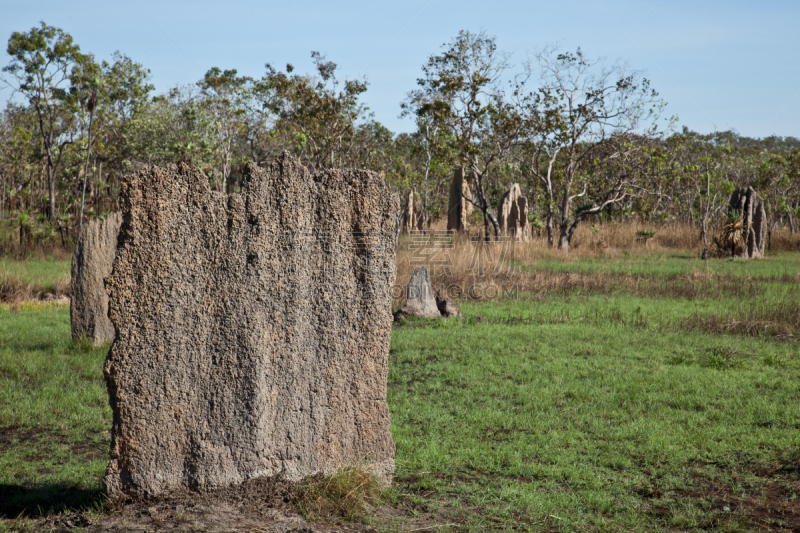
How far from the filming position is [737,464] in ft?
13.8

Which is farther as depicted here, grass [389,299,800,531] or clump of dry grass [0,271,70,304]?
clump of dry grass [0,271,70,304]

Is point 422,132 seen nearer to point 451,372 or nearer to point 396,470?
point 451,372

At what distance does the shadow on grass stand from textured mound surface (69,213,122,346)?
3.37 m

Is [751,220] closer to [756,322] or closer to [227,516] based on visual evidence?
[756,322]

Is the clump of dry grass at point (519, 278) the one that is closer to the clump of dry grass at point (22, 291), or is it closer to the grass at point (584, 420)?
the grass at point (584, 420)

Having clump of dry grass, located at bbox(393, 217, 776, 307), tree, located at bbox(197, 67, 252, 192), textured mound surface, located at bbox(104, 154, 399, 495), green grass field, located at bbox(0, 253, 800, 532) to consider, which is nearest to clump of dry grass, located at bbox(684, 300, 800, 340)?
green grass field, located at bbox(0, 253, 800, 532)

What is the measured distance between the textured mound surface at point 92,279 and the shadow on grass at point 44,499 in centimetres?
337

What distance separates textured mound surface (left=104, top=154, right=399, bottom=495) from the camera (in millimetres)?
3133

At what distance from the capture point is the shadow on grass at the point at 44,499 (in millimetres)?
3317

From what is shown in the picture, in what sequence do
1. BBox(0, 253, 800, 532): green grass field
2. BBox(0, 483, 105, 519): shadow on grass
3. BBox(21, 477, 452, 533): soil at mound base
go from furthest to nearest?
BBox(0, 253, 800, 532): green grass field, BBox(0, 483, 105, 519): shadow on grass, BBox(21, 477, 452, 533): soil at mound base

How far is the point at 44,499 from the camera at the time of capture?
353cm

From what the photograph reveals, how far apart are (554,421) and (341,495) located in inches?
89.9

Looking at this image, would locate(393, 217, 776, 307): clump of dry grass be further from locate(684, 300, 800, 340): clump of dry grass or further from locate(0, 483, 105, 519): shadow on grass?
locate(0, 483, 105, 519): shadow on grass

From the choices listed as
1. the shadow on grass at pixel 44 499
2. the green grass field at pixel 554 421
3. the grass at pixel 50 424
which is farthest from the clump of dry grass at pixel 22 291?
the shadow on grass at pixel 44 499
